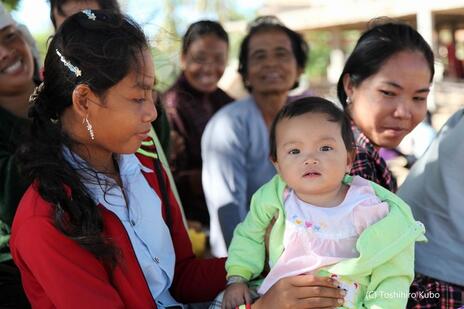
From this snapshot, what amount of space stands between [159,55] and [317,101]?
788 millimetres

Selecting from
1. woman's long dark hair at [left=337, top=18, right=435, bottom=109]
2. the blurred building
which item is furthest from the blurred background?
woman's long dark hair at [left=337, top=18, right=435, bottom=109]

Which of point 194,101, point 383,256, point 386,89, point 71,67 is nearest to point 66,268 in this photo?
point 71,67

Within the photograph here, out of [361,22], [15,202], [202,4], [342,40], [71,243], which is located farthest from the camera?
[202,4]

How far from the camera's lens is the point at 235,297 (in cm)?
180

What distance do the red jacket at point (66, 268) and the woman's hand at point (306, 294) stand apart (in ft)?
1.29

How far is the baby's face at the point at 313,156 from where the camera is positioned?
70.0 inches

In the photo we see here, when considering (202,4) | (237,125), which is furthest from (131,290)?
(202,4)

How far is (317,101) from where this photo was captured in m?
1.88

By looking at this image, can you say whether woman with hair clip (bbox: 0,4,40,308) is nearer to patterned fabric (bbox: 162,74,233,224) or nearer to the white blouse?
the white blouse

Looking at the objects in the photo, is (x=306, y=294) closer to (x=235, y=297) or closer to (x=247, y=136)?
(x=235, y=297)

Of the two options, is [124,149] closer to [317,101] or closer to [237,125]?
[317,101]

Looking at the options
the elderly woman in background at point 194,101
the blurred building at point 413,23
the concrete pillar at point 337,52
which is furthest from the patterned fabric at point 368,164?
the concrete pillar at point 337,52

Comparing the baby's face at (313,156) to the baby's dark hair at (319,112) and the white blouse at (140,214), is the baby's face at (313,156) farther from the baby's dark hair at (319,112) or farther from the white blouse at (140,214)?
the white blouse at (140,214)

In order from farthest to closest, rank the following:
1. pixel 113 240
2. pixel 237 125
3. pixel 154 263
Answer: pixel 237 125
pixel 154 263
pixel 113 240
